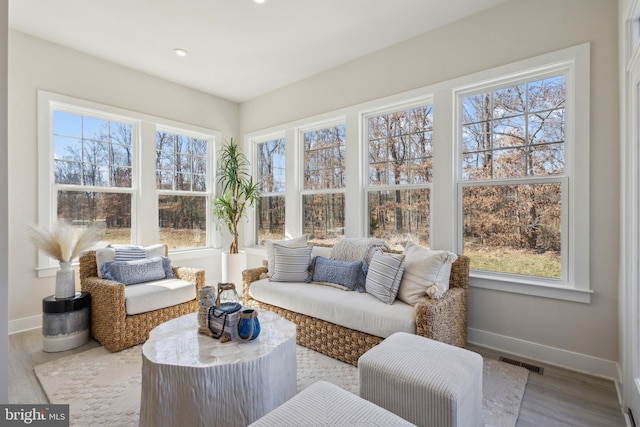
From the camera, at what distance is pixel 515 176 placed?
2.74 metres

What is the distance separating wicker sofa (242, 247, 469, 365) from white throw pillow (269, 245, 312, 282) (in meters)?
0.35

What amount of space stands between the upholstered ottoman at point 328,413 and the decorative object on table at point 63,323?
2499 mm

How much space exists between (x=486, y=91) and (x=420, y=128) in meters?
0.67

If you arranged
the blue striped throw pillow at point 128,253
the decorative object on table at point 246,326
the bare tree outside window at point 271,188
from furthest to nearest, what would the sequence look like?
the bare tree outside window at point 271,188 → the blue striped throw pillow at point 128,253 → the decorative object on table at point 246,326

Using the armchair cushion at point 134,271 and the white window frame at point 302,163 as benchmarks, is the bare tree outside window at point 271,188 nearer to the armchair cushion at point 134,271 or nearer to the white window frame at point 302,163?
the white window frame at point 302,163

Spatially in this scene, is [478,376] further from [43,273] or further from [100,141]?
[100,141]

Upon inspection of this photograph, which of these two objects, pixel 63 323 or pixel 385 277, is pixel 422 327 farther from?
pixel 63 323

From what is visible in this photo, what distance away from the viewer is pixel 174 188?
14.5 ft

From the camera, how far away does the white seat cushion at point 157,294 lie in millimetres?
2824

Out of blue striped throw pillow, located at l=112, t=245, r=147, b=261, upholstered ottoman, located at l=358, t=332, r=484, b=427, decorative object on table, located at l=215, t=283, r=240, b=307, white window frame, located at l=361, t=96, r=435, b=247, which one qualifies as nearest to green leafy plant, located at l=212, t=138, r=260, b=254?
blue striped throw pillow, located at l=112, t=245, r=147, b=261

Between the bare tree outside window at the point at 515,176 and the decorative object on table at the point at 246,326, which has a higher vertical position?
the bare tree outside window at the point at 515,176

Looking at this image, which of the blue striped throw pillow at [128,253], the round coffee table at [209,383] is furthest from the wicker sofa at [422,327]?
the blue striped throw pillow at [128,253]

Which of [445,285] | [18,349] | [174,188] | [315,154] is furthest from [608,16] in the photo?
[18,349]

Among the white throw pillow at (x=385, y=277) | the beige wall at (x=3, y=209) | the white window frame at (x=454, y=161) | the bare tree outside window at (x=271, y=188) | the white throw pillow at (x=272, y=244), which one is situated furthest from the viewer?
the bare tree outside window at (x=271, y=188)
